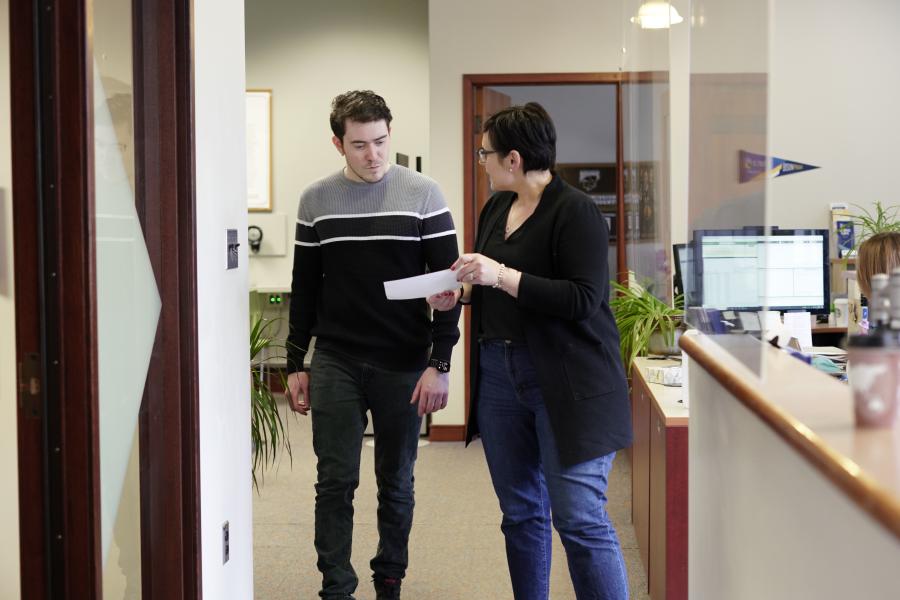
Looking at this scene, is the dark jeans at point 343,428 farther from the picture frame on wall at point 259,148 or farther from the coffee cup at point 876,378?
the picture frame on wall at point 259,148

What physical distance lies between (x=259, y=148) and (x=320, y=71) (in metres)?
0.73

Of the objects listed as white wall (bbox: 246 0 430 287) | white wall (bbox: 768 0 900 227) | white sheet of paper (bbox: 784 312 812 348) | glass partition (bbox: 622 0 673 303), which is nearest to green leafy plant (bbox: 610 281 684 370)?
glass partition (bbox: 622 0 673 303)

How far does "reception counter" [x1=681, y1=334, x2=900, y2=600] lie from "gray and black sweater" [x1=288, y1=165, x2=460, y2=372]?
0.88 meters

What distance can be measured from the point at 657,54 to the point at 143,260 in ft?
7.24

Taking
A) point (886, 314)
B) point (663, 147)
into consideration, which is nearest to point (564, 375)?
point (886, 314)

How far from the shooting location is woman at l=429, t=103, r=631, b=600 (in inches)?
93.4

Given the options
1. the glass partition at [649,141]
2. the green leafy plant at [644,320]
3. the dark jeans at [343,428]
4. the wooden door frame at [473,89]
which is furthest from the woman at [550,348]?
the wooden door frame at [473,89]

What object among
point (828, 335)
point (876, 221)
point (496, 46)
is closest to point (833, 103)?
point (876, 221)

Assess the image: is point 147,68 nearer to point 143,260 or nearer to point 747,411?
point 143,260

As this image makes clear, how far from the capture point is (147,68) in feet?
7.37

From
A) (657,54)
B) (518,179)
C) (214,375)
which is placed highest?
(657,54)

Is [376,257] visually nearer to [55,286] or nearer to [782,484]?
[55,286]

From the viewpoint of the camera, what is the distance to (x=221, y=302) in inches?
101

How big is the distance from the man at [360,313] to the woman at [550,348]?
15.3 inches
